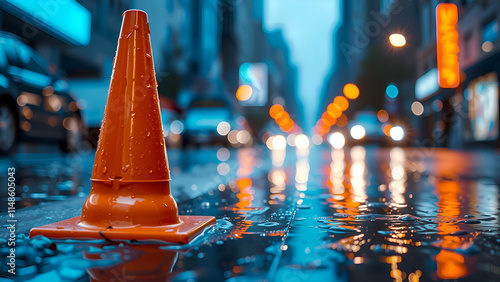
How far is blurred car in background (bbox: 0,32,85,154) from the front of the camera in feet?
24.6

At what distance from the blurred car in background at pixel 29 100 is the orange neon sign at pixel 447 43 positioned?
71.4 feet

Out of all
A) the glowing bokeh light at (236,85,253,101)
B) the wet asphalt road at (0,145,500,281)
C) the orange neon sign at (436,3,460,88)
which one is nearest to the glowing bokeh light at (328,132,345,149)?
the orange neon sign at (436,3,460,88)

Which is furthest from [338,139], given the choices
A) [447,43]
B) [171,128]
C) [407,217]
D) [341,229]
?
[341,229]

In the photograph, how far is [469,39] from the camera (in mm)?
28375

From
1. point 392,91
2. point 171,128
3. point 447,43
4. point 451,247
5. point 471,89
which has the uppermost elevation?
point 392,91

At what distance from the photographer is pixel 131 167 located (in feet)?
8.50

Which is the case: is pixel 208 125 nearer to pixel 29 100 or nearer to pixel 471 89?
pixel 471 89

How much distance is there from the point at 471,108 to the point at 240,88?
248 feet

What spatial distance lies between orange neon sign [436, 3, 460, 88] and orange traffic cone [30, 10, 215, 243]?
2691 cm

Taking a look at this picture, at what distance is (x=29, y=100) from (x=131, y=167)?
6411 mm

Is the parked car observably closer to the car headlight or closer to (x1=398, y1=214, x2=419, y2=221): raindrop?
the car headlight

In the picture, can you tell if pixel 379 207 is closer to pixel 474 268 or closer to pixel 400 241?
pixel 400 241

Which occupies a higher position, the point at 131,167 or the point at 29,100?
the point at 29,100

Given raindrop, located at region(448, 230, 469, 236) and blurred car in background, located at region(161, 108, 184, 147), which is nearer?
raindrop, located at region(448, 230, 469, 236)
